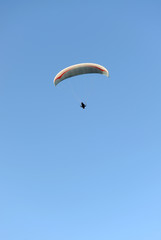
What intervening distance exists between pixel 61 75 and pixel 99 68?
22.0ft

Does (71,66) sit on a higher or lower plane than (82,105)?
higher

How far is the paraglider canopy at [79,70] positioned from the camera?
39.2 meters

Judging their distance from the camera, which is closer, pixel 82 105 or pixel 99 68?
pixel 99 68

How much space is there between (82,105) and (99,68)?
23.7ft

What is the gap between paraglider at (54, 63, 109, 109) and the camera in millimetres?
Answer: 39250

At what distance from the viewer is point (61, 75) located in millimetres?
40188

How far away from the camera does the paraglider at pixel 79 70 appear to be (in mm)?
39250

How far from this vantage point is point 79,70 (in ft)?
131

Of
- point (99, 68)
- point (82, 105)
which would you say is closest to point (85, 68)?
point (99, 68)

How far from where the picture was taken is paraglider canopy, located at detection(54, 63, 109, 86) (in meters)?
39.2

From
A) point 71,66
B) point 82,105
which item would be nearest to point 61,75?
point 71,66

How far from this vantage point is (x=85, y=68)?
3959 cm

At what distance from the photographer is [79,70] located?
3988cm

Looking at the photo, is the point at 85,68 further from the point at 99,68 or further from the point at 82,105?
the point at 82,105
